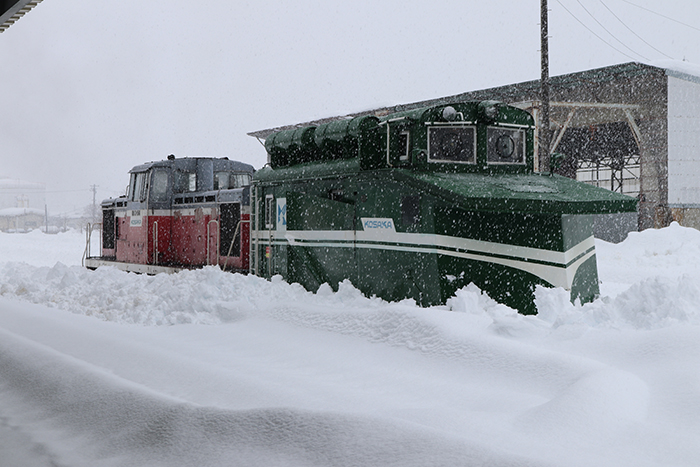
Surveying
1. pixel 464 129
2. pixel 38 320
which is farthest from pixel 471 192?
pixel 38 320

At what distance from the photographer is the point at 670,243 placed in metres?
19.3

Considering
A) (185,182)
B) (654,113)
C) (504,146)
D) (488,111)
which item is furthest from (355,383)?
(654,113)

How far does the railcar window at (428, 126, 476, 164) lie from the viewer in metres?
9.13

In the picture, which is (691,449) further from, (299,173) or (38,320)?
(38,320)

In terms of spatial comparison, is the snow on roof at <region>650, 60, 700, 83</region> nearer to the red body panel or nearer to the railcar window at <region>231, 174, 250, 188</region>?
the railcar window at <region>231, 174, 250, 188</region>

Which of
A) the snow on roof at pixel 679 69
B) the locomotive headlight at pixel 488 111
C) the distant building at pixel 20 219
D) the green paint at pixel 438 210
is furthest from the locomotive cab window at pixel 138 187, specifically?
the distant building at pixel 20 219

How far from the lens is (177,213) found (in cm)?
1587

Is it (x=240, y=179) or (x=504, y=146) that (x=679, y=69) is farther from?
(x=504, y=146)

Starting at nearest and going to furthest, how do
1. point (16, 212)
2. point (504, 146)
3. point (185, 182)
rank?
point (504, 146) → point (185, 182) → point (16, 212)

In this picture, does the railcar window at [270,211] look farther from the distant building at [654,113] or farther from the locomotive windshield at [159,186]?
the distant building at [654,113]

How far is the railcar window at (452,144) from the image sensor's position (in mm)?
9133

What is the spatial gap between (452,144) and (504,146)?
93 cm

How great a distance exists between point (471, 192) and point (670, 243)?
46.5 ft

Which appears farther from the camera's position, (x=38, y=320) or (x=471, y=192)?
(x=38, y=320)
